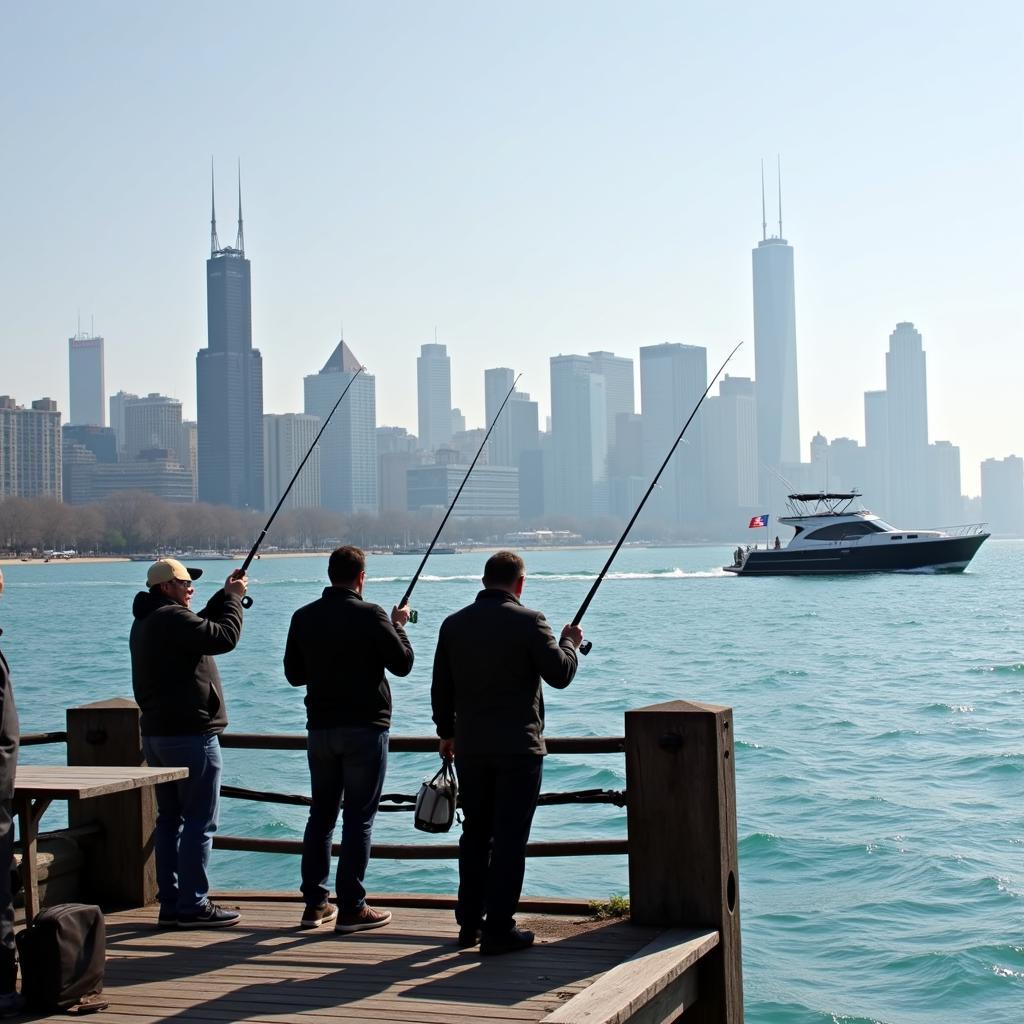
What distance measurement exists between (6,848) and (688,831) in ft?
8.15

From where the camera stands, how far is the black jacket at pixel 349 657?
18.9 feet

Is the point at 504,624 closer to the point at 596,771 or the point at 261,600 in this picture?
the point at 596,771

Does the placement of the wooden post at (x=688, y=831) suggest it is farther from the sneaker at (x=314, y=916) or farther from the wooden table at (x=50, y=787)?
the wooden table at (x=50, y=787)

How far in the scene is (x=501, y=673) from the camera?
212 inches

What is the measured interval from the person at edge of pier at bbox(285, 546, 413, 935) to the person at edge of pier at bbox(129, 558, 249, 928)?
1.24 ft

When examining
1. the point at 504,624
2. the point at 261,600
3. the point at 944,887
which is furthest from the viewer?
the point at 261,600

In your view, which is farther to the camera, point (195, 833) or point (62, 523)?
point (62, 523)

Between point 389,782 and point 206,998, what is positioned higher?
point 206,998

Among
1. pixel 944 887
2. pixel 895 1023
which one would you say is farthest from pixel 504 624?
pixel 944 887

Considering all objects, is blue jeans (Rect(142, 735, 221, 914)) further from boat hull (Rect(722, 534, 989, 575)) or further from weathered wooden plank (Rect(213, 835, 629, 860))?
boat hull (Rect(722, 534, 989, 575))

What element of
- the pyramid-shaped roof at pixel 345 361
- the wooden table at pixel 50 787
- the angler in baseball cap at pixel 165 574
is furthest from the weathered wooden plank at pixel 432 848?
the pyramid-shaped roof at pixel 345 361

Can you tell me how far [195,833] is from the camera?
19.4 feet

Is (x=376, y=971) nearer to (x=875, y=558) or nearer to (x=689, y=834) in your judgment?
(x=689, y=834)

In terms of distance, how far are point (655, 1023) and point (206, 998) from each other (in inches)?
60.8
